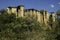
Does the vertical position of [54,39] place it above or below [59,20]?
below

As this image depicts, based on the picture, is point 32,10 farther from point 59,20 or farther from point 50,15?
point 59,20

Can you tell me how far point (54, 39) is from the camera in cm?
3347

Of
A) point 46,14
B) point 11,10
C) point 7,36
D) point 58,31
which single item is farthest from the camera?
point 46,14

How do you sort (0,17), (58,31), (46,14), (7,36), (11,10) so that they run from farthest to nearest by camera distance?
(46,14), (11,10), (0,17), (58,31), (7,36)

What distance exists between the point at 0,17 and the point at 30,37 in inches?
1225

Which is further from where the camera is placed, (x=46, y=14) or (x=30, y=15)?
(x=46, y=14)

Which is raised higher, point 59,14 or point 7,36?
point 59,14

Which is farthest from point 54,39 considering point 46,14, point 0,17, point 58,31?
point 46,14

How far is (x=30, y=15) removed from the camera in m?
80.5

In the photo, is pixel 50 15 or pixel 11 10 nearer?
pixel 11 10

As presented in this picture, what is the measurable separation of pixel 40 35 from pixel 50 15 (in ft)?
188

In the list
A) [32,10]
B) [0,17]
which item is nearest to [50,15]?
[32,10]

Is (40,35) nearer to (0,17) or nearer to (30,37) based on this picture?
(30,37)

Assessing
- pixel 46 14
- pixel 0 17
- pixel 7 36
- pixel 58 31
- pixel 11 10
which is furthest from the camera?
pixel 46 14
